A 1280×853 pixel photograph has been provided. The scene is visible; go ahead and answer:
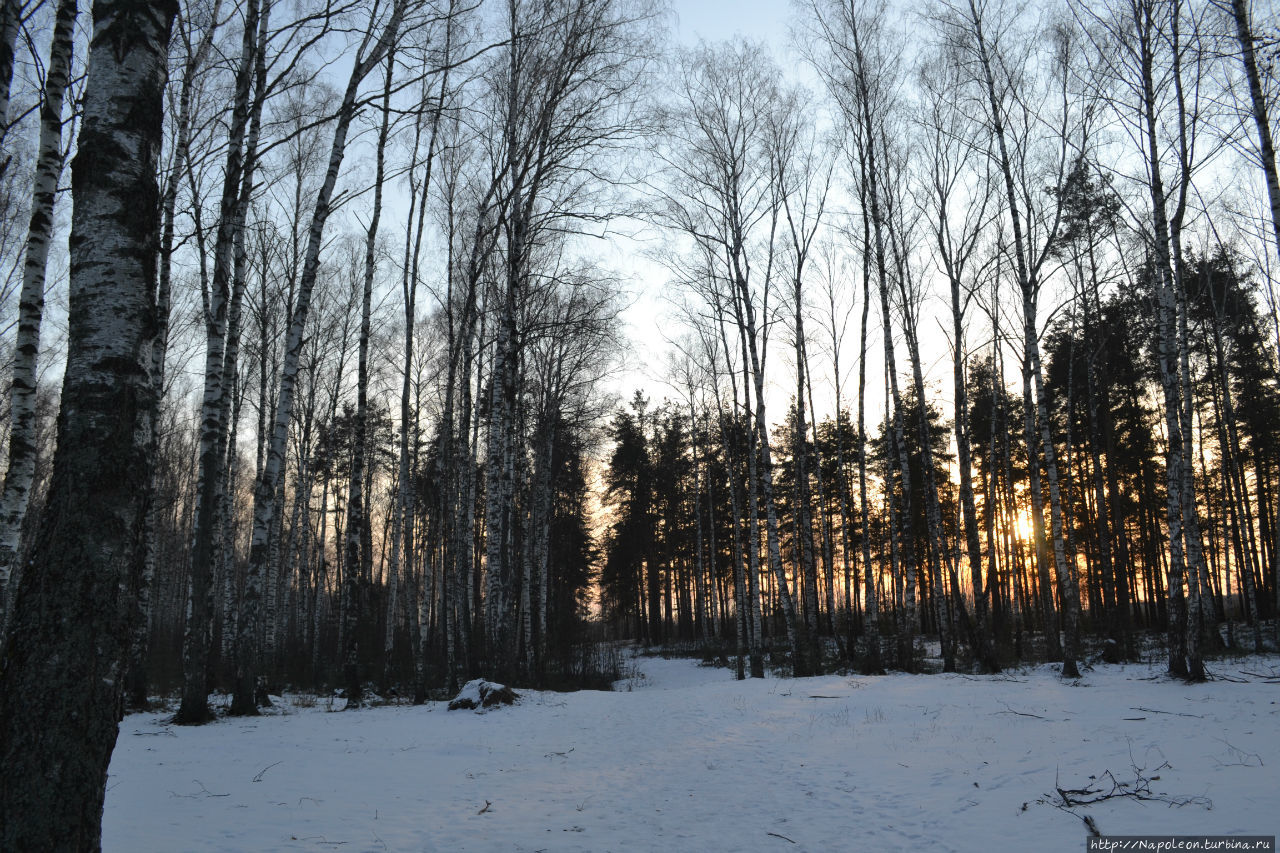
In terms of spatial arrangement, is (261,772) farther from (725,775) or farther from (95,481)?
(95,481)

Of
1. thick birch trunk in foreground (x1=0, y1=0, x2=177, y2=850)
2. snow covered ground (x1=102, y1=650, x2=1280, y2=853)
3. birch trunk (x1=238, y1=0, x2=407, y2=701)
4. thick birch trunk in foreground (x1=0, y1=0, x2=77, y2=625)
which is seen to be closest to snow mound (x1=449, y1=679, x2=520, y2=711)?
snow covered ground (x1=102, y1=650, x2=1280, y2=853)

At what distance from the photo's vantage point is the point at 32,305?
19.3ft

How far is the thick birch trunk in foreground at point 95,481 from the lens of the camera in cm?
240

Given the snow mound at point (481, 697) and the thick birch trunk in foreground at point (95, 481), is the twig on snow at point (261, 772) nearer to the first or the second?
the thick birch trunk in foreground at point (95, 481)

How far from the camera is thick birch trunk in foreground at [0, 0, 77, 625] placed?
18.6 ft

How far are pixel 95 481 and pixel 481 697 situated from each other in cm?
923

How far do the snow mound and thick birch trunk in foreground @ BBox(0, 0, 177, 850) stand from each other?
28.6ft

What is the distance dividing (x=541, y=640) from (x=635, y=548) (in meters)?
15.5

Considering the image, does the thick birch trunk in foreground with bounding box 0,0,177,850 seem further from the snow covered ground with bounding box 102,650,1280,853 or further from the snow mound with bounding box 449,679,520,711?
the snow mound with bounding box 449,679,520,711

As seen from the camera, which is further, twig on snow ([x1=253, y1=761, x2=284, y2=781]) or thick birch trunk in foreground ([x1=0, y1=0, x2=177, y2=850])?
twig on snow ([x1=253, y1=761, x2=284, y2=781])

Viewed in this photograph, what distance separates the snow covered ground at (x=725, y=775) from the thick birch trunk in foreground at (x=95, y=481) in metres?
1.92

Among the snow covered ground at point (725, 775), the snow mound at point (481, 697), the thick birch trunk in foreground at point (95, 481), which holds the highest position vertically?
the thick birch trunk in foreground at point (95, 481)

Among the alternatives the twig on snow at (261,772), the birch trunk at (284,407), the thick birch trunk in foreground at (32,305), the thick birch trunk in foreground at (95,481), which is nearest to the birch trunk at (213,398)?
the birch trunk at (284,407)

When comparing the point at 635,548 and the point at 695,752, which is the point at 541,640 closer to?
the point at 695,752
